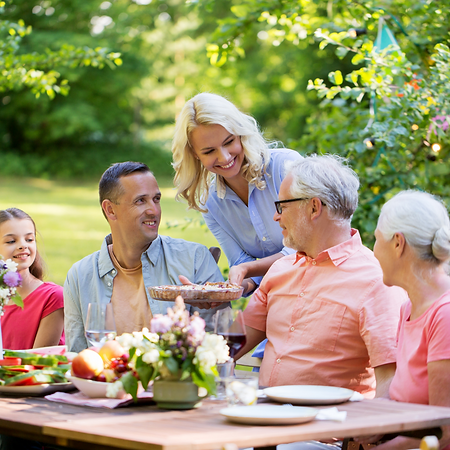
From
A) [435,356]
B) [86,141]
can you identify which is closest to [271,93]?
[86,141]

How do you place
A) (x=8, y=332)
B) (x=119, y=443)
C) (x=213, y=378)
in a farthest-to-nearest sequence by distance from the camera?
(x=8, y=332), (x=213, y=378), (x=119, y=443)

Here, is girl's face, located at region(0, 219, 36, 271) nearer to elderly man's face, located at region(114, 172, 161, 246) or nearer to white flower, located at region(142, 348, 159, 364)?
elderly man's face, located at region(114, 172, 161, 246)

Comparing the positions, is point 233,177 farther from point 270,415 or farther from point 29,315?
point 270,415

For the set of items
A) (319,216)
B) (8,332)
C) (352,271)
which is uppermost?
(319,216)

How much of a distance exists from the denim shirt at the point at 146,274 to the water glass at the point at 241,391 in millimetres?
1257

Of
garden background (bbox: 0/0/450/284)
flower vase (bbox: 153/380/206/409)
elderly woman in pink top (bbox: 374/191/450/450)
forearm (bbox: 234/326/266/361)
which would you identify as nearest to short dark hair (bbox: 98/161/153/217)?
forearm (bbox: 234/326/266/361)

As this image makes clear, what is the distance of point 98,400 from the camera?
6.49 ft

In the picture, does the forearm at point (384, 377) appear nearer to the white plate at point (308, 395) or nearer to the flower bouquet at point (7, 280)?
the white plate at point (308, 395)

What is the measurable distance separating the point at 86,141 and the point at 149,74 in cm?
340

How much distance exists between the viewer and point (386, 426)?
5.44 feet

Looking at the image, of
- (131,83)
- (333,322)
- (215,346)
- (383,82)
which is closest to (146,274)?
(333,322)

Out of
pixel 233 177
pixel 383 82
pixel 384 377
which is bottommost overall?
pixel 384 377

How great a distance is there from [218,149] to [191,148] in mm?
219

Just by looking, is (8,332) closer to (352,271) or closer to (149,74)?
(352,271)
